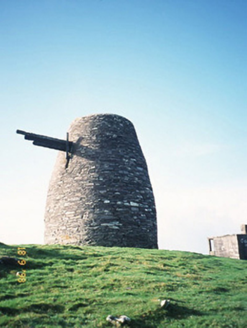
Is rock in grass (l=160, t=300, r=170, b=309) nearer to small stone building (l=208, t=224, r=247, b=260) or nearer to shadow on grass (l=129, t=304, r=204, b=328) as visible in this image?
shadow on grass (l=129, t=304, r=204, b=328)

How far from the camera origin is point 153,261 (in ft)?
30.6

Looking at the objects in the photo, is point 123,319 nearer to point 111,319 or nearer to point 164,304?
point 111,319

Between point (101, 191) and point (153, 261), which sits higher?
point (101, 191)

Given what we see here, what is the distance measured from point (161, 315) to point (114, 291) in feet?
4.56

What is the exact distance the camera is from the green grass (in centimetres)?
475

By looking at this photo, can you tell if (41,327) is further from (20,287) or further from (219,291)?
(219,291)

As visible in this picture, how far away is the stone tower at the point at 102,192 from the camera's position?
12.5m

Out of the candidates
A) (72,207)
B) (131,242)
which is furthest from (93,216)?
(131,242)

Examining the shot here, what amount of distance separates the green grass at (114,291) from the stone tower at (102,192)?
2936 mm

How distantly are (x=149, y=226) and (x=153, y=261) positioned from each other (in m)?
4.13

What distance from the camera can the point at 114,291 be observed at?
6016 mm
